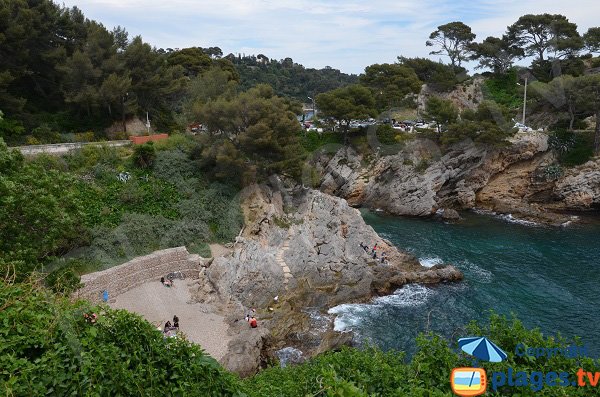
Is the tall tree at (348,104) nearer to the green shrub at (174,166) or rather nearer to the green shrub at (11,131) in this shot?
the green shrub at (174,166)

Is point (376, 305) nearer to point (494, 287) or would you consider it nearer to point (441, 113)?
point (494, 287)

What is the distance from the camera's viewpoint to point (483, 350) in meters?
6.57

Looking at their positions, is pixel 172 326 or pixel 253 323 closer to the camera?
pixel 172 326

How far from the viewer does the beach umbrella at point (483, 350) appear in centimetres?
650

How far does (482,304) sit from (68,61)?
3339 cm

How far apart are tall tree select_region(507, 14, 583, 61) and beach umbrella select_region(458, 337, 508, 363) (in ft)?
193

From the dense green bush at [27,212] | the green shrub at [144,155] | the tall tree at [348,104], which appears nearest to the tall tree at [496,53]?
the tall tree at [348,104]

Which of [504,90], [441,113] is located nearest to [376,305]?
[441,113]

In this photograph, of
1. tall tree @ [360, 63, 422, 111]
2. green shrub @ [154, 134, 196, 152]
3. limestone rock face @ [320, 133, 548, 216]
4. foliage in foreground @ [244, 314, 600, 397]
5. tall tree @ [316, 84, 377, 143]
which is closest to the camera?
foliage in foreground @ [244, 314, 600, 397]

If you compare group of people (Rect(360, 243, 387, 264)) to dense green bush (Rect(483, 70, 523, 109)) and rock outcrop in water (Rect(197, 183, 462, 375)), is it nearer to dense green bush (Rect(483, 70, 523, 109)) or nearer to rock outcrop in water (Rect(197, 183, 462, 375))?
rock outcrop in water (Rect(197, 183, 462, 375))

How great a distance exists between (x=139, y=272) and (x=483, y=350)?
18.7m

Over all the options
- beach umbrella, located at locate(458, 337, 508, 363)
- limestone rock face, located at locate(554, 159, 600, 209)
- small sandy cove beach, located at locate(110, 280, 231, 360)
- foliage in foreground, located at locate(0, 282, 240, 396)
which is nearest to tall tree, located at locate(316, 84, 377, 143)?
limestone rock face, located at locate(554, 159, 600, 209)

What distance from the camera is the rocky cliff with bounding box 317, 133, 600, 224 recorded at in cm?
4004

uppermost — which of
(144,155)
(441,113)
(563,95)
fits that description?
(563,95)
